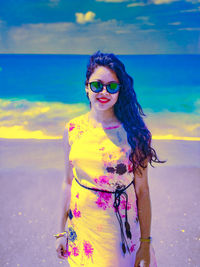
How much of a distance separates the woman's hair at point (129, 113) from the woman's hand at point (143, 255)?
1.21 ft

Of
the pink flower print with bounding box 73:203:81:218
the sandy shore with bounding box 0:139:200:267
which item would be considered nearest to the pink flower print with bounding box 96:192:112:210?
the pink flower print with bounding box 73:203:81:218

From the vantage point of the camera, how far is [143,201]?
4.32 ft

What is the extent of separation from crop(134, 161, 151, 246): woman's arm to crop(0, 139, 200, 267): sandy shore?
115 centimetres

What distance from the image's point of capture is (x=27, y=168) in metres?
3.92

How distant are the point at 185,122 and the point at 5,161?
6053mm

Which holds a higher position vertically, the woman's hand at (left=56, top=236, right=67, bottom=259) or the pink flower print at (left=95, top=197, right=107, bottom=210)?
the pink flower print at (left=95, top=197, right=107, bottom=210)

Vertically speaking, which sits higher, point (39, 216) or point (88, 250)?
point (88, 250)

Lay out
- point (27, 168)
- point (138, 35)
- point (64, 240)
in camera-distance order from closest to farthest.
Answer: point (64, 240) < point (27, 168) < point (138, 35)

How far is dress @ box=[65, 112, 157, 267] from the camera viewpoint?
124 cm

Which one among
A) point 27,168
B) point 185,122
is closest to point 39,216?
point 27,168

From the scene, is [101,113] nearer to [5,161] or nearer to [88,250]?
[88,250]

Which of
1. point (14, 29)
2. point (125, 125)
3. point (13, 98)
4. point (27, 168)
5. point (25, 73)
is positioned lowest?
point (27, 168)

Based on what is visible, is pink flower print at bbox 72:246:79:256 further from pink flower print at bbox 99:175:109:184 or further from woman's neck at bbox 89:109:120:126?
woman's neck at bbox 89:109:120:126

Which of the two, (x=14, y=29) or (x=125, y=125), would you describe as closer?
(x=125, y=125)
